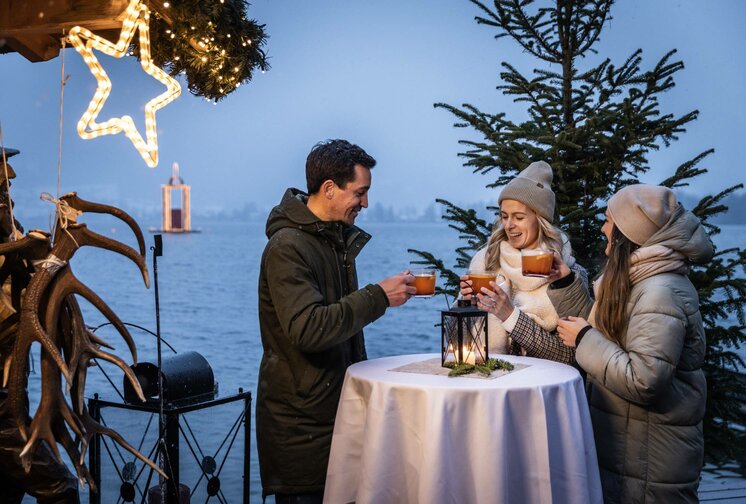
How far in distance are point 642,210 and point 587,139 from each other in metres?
2.00

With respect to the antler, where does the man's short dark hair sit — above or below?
above

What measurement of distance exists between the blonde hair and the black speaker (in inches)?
52.4

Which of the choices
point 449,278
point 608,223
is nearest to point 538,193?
point 608,223

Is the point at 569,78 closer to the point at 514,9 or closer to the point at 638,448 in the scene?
the point at 514,9

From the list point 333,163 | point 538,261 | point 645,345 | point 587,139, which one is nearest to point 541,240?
point 538,261

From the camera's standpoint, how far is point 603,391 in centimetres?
291

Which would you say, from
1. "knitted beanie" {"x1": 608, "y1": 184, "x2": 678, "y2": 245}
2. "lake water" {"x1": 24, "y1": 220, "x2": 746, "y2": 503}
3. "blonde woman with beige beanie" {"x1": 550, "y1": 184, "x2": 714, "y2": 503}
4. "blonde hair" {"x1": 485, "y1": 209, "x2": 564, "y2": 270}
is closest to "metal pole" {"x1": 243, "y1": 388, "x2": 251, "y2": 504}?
"lake water" {"x1": 24, "y1": 220, "x2": 746, "y2": 503}

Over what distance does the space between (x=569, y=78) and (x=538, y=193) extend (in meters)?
1.71

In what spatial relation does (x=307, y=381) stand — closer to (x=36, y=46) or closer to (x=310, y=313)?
(x=310, y=313)

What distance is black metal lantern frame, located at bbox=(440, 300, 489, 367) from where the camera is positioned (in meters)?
2.81

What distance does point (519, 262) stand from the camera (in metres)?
3.46

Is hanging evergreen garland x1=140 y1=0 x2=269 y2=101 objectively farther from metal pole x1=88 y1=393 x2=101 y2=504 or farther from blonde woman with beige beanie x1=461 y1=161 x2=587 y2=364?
metal pole x1=88 y1=393 x2=101 y2=504

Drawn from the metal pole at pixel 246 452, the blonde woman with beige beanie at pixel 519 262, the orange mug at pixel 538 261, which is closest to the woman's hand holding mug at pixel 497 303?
the blonde woman with beige beanie at pixel 519 262

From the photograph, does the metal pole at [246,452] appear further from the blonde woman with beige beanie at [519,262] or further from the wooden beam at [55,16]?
the wooden beam at [55,16]
